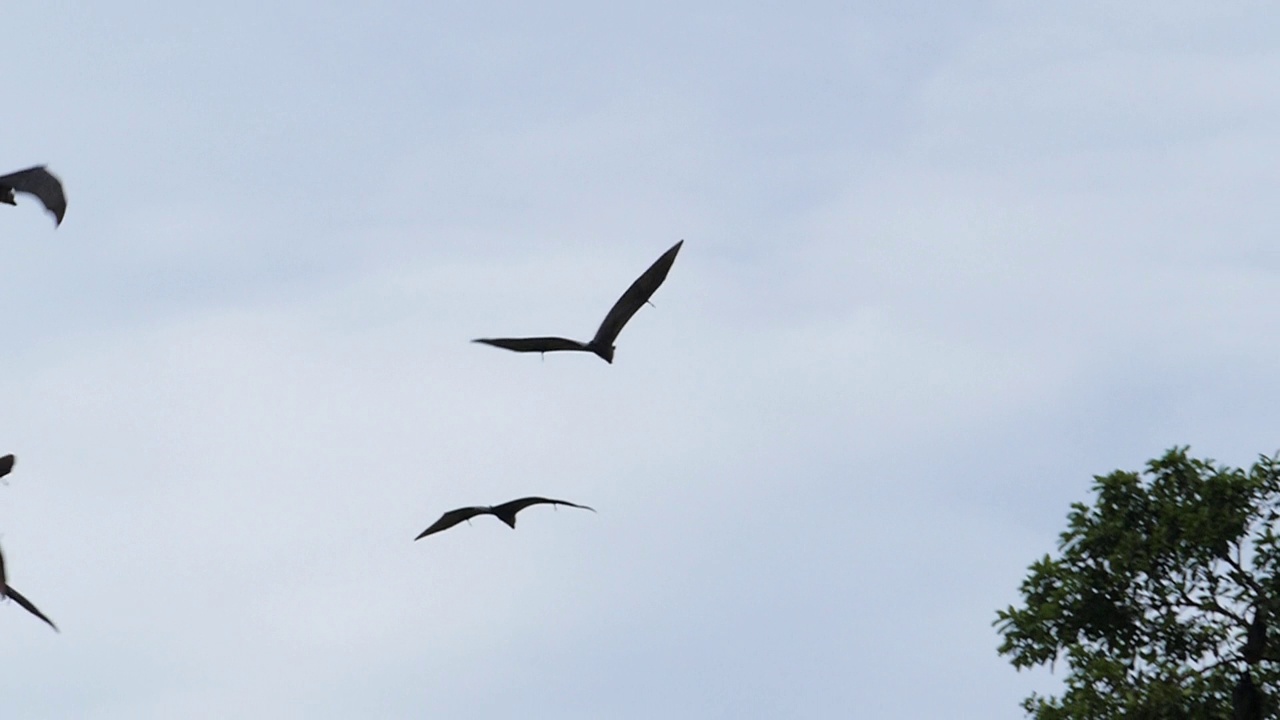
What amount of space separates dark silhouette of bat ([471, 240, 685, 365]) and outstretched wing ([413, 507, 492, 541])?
72.7 inches

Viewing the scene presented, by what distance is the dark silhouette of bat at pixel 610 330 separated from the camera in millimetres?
11234

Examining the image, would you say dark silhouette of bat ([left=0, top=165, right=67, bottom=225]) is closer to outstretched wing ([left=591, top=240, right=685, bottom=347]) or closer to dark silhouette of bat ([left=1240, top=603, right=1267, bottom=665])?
outstretched wing ([left=591, top=240, right=685, bottom=347])

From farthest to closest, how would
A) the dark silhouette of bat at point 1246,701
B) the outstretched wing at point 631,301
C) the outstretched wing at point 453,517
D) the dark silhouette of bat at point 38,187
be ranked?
the dark silhouette of bat at point 1246,701, the outstretched wing at point 453,517, the dark silhouette of bat at point 38,187, the outstretched wing at point 631,301

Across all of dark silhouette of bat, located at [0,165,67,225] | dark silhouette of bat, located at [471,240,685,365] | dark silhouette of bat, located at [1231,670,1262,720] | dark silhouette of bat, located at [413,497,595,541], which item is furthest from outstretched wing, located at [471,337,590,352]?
dark silhouette of bat, located at [1231,670,1262,720]

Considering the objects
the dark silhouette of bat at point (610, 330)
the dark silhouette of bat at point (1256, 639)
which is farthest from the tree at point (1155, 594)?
the dark silhouette of bat at point (610, 330)

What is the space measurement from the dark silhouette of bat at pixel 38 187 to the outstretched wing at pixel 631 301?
3.85 metres

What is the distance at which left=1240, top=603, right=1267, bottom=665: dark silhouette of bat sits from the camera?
19.5 m

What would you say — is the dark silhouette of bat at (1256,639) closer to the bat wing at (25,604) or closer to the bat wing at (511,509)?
the bat wing at (511,509)

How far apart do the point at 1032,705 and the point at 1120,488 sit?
115 inches

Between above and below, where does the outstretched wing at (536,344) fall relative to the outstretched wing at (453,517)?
above

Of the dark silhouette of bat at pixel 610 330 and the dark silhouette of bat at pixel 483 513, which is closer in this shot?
the dark silhouette of bat at pixel 610 330

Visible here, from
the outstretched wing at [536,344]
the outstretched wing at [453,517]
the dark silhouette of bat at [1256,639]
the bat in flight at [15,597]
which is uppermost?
the dark silhouette of bat at [1256,639]

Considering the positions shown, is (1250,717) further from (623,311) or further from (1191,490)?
(623,311)

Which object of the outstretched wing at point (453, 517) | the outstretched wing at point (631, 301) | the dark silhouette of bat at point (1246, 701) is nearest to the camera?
the outstretched wing at point (631, 301)
